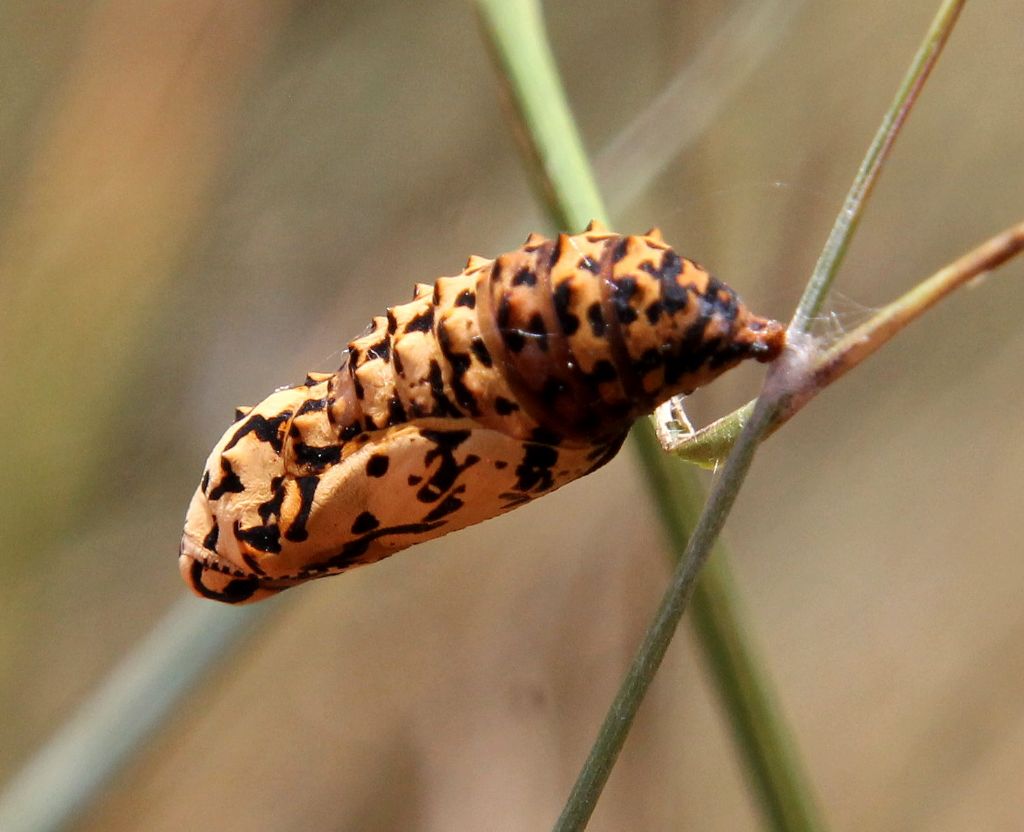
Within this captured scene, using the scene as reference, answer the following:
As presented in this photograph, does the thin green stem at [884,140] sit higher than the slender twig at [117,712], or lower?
higher

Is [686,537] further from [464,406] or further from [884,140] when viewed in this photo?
[884,140]

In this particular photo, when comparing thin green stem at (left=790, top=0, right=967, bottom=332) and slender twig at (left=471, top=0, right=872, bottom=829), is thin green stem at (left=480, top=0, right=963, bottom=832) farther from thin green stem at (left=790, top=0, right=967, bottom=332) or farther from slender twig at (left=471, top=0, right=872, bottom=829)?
slender twig at (left=471, top=0, right=872, bottom=829)

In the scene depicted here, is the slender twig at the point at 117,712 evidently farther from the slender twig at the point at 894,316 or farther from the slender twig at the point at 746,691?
the slender twig at the point at 894,316

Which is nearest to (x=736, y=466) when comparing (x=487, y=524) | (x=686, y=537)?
(x=686, y=537)

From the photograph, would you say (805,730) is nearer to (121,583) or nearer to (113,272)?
(121,583)

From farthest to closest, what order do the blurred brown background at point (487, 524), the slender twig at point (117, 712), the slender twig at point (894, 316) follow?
the blurred brown background at point (487, 524), the slender twig at point (117, 712), the slender twig at point (894, 316)

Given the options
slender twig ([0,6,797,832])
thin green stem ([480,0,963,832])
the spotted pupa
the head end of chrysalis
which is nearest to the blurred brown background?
slender twig ([0,6,797,832])

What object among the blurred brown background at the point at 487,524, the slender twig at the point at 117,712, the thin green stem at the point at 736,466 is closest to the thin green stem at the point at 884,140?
the thin green stem at the point at 736,466
